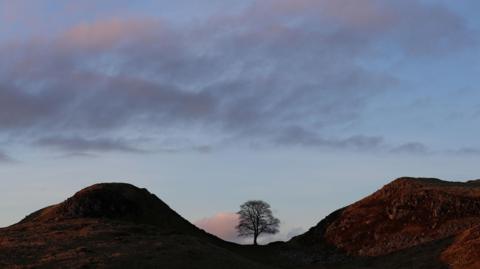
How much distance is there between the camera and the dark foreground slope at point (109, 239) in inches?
2283

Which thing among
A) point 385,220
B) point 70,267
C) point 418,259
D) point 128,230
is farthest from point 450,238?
point 70,267

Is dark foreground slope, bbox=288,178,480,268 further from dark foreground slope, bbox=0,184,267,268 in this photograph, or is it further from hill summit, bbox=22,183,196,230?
hill summit, bbox=22,183,196,230

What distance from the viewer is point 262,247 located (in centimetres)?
10894

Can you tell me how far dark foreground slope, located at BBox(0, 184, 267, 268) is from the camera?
58000 millimetres

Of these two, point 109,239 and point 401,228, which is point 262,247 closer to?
point 401,228

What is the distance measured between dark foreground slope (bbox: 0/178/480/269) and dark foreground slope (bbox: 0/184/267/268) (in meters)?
0.11

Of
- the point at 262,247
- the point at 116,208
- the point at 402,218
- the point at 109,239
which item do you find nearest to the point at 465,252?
the point at 402,218

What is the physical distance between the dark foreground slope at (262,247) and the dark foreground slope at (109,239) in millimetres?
114

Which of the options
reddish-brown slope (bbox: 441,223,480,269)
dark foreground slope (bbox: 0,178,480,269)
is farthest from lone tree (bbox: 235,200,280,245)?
reddish-brown slope (bbox: 441,223,480,269)

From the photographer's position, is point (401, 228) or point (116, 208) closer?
point (401, 228)

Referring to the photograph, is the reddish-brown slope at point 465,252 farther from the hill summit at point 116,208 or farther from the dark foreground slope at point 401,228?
the hill summit at point 116,208

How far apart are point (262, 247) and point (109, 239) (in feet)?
145

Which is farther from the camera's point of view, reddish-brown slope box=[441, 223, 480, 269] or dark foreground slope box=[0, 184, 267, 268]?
reddish-brown slope box=[441, 223, 480, 269]

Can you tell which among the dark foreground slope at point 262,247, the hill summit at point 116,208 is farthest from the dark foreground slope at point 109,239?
the dark foreground slope at point 262,247
